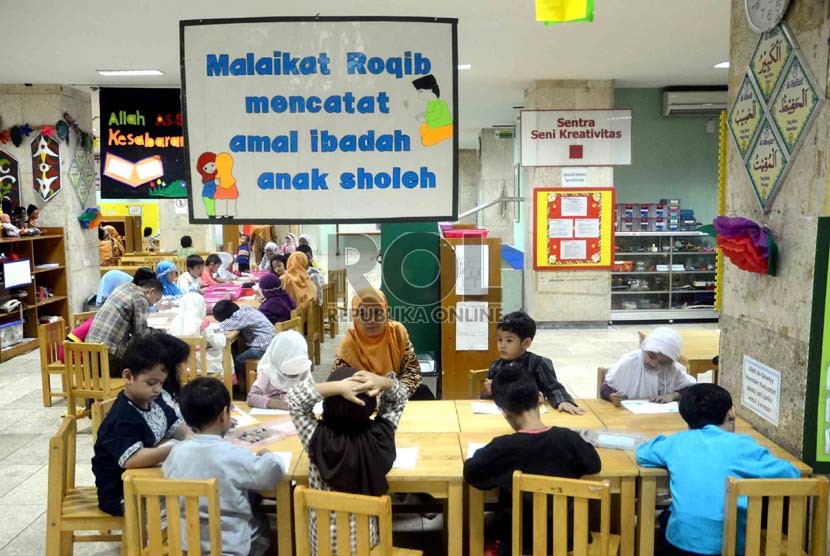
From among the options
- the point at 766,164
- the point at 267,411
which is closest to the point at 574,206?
the point at 766,164

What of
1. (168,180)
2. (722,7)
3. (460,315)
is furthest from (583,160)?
(168,180)

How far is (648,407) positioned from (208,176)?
8.37 ft

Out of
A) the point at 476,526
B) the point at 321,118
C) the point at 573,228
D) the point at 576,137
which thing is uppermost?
the point at 576,137

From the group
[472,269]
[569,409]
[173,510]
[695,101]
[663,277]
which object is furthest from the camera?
[663,277]

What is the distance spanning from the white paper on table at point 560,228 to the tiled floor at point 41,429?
134 centimetres

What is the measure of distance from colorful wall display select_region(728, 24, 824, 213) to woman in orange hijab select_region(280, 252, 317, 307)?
17.0 feet

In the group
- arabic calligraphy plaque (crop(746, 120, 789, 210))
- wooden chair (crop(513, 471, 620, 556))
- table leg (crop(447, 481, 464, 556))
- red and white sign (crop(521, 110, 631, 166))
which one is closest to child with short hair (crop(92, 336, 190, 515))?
table leg (crop(447, 481, 464, 556))

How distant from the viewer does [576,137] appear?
348 inches

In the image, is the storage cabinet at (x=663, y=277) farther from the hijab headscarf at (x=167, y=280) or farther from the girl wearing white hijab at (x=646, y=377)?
the girl wearing white hijab at (x=646, y=377)

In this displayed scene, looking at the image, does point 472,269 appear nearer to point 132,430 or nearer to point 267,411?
point 267,411

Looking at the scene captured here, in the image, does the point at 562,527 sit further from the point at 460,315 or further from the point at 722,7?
the point at 722,7

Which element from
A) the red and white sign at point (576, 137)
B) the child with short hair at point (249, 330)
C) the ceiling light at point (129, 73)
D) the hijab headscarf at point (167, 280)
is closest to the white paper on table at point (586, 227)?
the red and white sign at point (576, 137)

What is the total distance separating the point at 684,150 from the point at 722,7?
15.7 feet

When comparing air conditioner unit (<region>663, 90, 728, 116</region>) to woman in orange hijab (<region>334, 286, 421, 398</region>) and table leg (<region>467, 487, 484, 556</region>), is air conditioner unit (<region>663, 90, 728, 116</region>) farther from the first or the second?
table leg (<region>467, 487, 484, 556</region>)
